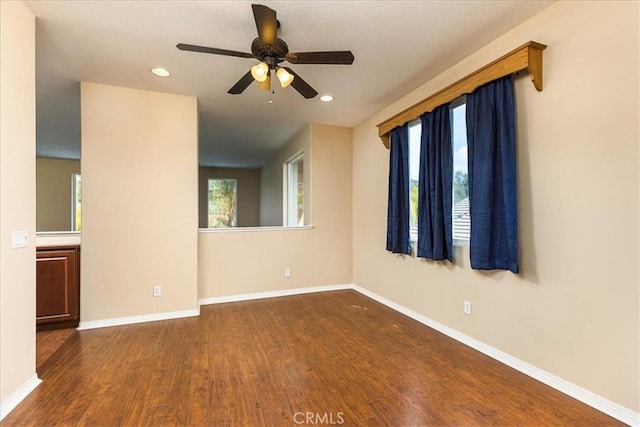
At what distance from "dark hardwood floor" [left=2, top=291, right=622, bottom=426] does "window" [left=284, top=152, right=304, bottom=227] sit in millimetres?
2884

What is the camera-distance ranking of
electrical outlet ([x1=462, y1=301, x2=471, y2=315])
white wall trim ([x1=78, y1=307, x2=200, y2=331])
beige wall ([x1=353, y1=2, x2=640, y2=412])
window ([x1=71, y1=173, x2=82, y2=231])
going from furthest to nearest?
window ([x1=71, y1=173, x2=82, y2=231])
white wall trim ([x1=78, y1=307, x2=200, y2=331])
electrical outlet ([x1=462, y1=301, x2=471, y2=315])
beige wall ([x1=353, y1=2, x2=640, y2=412])

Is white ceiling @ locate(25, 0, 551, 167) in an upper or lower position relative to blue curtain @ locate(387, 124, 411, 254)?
upper

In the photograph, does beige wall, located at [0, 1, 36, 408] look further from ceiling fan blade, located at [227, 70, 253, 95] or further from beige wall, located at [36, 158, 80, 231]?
beige wall, located at [36, 158, 80, 231]

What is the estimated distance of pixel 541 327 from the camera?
7.02 feet

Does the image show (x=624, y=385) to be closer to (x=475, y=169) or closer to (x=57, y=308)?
(x=475, y=169)

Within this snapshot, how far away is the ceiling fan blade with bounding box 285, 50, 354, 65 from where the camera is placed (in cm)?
201

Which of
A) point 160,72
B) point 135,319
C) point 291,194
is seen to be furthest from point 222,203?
point 160,72

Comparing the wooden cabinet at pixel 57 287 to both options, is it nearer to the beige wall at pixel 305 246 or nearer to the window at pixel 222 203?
the beige wall at pixel 305 246

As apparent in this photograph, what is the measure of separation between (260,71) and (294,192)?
4149mm

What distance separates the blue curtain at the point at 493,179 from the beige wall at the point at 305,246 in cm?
248

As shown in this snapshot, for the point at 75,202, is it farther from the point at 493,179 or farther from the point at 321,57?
the point at 493,179

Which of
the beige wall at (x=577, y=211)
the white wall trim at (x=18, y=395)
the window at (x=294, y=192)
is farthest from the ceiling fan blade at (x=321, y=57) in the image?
the window at (x=294, y=192)

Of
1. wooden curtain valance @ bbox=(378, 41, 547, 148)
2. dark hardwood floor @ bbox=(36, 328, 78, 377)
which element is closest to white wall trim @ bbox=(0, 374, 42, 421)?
dark hardwood floor @ bbox=(36, 328, 78, 377)

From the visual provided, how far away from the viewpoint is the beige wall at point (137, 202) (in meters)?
3.20
